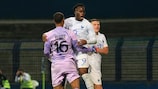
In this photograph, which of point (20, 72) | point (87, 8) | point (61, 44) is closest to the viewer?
point (61, 44)

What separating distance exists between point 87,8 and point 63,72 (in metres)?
17.4

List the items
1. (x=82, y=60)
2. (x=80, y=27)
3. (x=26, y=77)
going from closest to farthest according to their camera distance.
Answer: (x=80, y=27) → (x=82, y=60) → (x=26, y=77)

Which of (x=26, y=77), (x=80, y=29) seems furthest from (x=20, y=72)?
(x=80, y=29)

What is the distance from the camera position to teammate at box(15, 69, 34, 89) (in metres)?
21.2

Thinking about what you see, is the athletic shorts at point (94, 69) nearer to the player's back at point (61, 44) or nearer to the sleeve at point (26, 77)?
the player's back at point (61, 44)

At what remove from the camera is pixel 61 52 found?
37.9ft

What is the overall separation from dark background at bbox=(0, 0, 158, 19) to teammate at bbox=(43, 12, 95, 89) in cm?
1687

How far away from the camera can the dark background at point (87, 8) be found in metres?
28.7

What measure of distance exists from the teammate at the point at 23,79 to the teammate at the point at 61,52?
964 centimetres

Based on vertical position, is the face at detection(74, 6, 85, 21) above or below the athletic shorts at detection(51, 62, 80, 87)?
above

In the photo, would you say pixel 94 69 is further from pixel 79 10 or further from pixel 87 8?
pixel 87 8

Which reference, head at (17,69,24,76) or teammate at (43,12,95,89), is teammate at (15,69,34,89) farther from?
teammate at (43,12,95,89)

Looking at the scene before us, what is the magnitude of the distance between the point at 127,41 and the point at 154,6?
7.65m

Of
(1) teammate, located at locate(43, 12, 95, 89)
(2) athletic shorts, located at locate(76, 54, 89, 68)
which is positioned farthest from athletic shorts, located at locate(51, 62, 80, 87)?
(2) athletic shorts, located at locate(76, 54, 89, 68)
